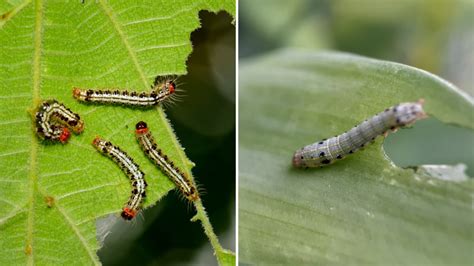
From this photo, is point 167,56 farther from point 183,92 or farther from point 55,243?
point 55,243

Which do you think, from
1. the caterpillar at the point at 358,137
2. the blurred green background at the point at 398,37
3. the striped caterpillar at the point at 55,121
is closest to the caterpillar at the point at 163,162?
the striped caterpillar at the point at 55,121

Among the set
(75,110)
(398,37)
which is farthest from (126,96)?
(398,37)

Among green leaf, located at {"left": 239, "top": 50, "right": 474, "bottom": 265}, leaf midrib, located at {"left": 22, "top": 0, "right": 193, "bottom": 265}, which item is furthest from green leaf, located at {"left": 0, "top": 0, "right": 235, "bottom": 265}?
green leaf, located at {"left": 239, "top": 50, "right": 474, "bottom": 265}

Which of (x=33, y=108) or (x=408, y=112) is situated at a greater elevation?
(x=33, y=108)

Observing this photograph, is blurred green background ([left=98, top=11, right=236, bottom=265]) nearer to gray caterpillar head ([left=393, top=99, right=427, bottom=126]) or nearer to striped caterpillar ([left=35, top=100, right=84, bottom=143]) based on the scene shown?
striped caterpillar ([left=35, top=100, right=84, bottom=143])

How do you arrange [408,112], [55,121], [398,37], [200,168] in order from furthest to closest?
[398,37] < [200,168] < [55,121] < [408,112]

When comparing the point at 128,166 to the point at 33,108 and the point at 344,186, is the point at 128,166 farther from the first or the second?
the point at 344,186

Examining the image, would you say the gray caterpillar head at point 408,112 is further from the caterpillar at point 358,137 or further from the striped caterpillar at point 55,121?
the striped caterpillar at point 55,121
